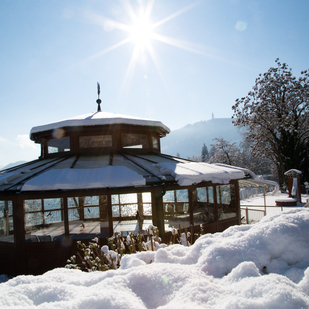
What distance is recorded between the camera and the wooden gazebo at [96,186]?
6215 mm

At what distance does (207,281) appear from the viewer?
123 centimetres

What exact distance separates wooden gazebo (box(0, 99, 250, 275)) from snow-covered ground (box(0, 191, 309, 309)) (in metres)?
3.79

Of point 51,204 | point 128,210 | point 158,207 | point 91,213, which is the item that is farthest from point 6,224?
point 128,210

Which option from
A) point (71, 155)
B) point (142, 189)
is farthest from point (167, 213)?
point (71, 155)

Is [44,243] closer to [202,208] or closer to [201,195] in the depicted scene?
[202,208]

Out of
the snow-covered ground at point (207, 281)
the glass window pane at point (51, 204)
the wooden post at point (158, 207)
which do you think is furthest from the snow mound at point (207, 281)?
the glass window pane at point (51, 204)

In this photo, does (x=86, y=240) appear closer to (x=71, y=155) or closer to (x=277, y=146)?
(x=71, y=155)

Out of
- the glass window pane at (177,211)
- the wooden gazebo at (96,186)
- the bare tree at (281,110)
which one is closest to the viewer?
the wooden gazebo at (96,186)

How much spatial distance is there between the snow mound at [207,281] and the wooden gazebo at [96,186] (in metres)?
3.75

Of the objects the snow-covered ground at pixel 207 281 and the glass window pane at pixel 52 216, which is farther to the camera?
the glass window pane at pixel 52 216

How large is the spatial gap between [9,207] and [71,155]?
277cm

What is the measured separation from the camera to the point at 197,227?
739 cm

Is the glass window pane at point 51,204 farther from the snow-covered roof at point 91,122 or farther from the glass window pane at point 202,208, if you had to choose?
the glass window pane at point 202,208

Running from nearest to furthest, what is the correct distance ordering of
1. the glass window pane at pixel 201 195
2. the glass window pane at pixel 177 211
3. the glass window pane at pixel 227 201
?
the glass window pane at pixel 177 211, the glass window pane at pixel 201 195, the glass window pane at pixel 227 201
